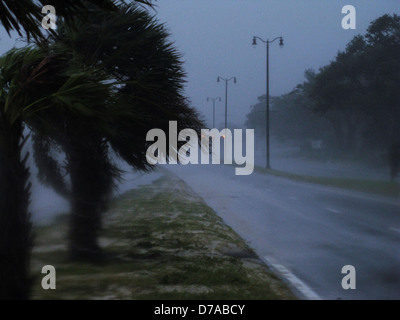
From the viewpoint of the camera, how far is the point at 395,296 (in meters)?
7.04

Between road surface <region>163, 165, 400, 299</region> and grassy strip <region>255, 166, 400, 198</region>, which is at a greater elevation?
grassy strip <region>255, 166, 400, 198</region>

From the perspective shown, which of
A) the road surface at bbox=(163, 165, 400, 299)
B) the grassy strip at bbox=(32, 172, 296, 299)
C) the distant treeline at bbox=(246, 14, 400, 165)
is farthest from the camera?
the distant treeline at bbox=(246, 14, 400, 165)

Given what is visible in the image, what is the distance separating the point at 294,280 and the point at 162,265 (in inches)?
77.9

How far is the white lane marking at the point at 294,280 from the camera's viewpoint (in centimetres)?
713

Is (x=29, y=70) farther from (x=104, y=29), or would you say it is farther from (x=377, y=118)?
(x=377, y=118)

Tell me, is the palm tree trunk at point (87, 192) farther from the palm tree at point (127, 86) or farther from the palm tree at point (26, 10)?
the palm tree at point (26, 10)

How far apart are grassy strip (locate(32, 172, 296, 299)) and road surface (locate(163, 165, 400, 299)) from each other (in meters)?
0.55

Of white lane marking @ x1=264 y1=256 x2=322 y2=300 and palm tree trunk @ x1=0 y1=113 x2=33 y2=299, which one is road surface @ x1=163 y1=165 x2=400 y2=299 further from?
palm tree trunk @ x1=0 y1=113 x2=33 y2=299

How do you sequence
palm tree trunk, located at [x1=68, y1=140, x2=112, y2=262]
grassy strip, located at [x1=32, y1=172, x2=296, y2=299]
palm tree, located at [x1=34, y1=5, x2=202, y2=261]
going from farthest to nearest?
palm tree trunk, located at [x1=68, y1=140, x2=112, y2=262] < palm tree, located at [x1=34, y1=5, x2=202, y2=261] < grassy strip, located at [x1=32, y1=172, x2=296, y2=299]

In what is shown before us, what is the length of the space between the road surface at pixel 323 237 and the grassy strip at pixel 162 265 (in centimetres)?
55

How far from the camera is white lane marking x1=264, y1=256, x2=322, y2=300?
713 centimetres

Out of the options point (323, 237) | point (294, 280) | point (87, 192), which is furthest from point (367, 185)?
point (294, 280)

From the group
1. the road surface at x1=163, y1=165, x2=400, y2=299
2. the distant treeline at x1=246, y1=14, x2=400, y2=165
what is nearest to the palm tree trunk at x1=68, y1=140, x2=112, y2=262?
the road surface at x1=163, y1=165, x2=400, y2=299
